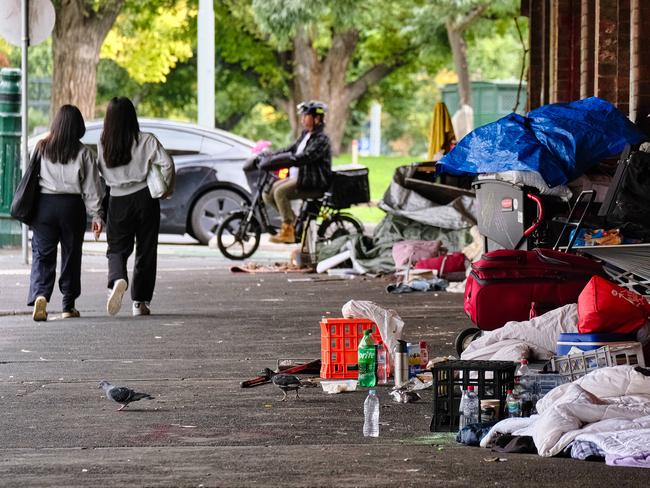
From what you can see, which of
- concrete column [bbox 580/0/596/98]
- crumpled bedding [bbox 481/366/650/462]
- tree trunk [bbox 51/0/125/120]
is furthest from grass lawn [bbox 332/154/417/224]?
crumpled bedding [bbox 481/366/650/462]

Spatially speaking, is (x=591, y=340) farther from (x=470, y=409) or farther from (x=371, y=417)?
(x=371, y=417)

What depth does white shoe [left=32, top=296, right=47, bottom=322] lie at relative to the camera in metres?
12.9

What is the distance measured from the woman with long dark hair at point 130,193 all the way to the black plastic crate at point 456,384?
19.2 ft

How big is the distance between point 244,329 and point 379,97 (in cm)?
4851

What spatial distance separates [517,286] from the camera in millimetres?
10234

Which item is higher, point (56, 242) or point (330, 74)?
point (330, 74)

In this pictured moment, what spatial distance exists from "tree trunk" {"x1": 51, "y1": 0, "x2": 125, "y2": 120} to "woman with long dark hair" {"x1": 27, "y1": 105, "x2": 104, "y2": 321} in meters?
17.8

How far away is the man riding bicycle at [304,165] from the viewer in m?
18.0

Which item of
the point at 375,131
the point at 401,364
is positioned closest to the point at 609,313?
the point at 401,364

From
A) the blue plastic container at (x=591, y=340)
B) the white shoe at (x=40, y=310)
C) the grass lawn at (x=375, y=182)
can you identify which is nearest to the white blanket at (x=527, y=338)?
the blue plastic container at (x=591, y=340)

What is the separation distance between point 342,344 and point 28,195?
4.67m

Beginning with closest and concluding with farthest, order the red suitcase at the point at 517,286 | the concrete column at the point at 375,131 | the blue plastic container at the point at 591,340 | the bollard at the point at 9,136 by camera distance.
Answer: the blue plastic container at the point at 591,340
the red suitcase at the point at 517,286
the bollard at the point at 9,136
the concrete column at the point at 375,131

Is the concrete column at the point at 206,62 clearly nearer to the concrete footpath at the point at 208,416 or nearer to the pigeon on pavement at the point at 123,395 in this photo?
the concrete footpath at the point at 208,416

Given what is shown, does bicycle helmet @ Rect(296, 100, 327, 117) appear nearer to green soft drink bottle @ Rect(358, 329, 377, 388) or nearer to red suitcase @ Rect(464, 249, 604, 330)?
red suitcase @ Rect(464, 249, 604, 330)
